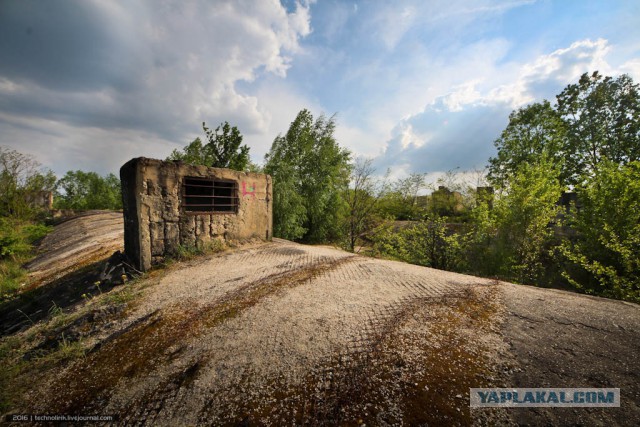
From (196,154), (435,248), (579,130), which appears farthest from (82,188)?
(579,130)

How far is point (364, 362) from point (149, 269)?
5.24 meters

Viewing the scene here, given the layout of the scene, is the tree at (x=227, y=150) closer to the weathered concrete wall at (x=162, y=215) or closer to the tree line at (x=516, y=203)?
the tree line at (x=516, y=203)

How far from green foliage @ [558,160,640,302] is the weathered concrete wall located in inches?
320

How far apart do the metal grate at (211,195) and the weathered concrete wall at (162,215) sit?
0.47ft

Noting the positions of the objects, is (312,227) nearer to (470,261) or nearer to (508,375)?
(470,261)

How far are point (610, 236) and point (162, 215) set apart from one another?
9715mm

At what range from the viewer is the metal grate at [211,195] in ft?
20.3

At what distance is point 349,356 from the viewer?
2.31 m

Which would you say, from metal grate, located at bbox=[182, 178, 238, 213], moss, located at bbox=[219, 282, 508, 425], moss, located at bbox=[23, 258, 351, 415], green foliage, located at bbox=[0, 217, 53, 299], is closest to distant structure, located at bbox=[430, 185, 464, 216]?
metal grate, located at bbox=[182, 178, 238, 213]

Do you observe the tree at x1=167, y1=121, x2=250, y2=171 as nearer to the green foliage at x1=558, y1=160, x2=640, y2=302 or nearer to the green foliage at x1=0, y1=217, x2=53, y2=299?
the green foliage at x1=0, y1=217, x2=53, y2=299

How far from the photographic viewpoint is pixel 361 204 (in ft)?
46.8

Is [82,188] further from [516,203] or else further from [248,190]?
[516,203]

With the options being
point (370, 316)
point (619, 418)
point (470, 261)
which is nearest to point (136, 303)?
point (370, 316)

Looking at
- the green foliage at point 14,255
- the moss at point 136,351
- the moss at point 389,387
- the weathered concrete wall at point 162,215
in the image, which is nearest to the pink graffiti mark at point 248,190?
the weathered concrete wall at point 162,215
